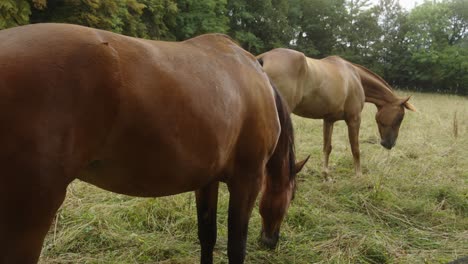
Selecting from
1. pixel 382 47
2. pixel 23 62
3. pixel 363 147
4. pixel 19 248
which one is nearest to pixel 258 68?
pixel 23 62

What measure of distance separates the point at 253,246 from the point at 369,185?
7.09ft

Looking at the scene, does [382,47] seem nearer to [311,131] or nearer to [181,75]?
[311,131]

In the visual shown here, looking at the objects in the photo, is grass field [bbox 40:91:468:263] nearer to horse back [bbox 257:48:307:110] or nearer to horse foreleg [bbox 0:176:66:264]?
horse back [bbox 257:48:307:110]

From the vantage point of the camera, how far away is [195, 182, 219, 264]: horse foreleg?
8.00 ft

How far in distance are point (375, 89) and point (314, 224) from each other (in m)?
3.81

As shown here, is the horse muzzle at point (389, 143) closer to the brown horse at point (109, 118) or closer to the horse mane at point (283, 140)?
the horse mane at point (283, 140)

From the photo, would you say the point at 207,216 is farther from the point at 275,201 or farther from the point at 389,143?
the point at 389,143

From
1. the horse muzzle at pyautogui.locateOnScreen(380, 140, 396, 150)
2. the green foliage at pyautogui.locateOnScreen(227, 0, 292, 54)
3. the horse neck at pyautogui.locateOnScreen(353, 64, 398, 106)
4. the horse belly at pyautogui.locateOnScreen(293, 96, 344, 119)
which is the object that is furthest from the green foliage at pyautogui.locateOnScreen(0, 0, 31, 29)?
the green foliage at pyautogui.locateOnScreen(227, 0, 292, 54)

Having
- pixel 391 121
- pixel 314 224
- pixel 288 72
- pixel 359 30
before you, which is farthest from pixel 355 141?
pixel 359 30

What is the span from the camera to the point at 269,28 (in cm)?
2745

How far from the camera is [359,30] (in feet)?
112

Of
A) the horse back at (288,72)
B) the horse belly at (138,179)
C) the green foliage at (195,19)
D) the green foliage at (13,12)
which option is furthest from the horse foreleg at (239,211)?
the green foliage at (195,19)

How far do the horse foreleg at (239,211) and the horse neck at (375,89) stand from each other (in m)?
4.98

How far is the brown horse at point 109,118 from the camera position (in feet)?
3.58
